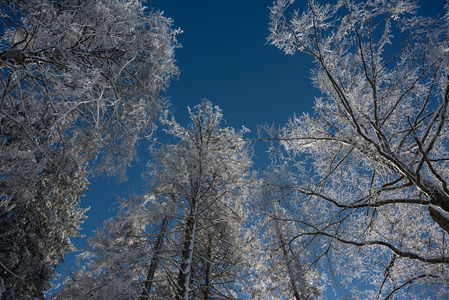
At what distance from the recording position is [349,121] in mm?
4289

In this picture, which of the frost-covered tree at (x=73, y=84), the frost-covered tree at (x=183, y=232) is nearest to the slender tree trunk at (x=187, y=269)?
the frost-covered tree at (x=183, y=232)

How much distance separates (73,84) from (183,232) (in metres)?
4.93

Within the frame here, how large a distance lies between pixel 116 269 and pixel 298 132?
15.8 ft

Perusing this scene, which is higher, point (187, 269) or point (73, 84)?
point (73, 84)

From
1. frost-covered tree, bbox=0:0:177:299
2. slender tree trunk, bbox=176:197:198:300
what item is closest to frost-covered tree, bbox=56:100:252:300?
slender tree trunk, bbox=176:197:198:300

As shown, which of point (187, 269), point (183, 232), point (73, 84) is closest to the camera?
point (73, 84)

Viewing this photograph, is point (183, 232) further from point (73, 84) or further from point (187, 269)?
point (73, 84)

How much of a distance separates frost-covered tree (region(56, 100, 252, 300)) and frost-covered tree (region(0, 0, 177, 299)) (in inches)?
64.3

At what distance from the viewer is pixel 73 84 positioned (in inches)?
109

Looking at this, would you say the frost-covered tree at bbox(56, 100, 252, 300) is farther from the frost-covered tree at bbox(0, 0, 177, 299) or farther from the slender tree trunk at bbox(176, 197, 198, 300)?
the frost-covered tree at bbox(0, 0, 177, 299)

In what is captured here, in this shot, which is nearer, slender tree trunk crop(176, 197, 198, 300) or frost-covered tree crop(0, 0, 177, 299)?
frost-covered tree crop(0, 0, 177, 299)

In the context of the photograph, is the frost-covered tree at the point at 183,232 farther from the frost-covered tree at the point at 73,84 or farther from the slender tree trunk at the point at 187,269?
the frost-covered tree at the point at 73,84

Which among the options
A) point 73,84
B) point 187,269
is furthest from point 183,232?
point 73,84

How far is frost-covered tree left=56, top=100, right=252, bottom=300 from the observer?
4.50 meters
